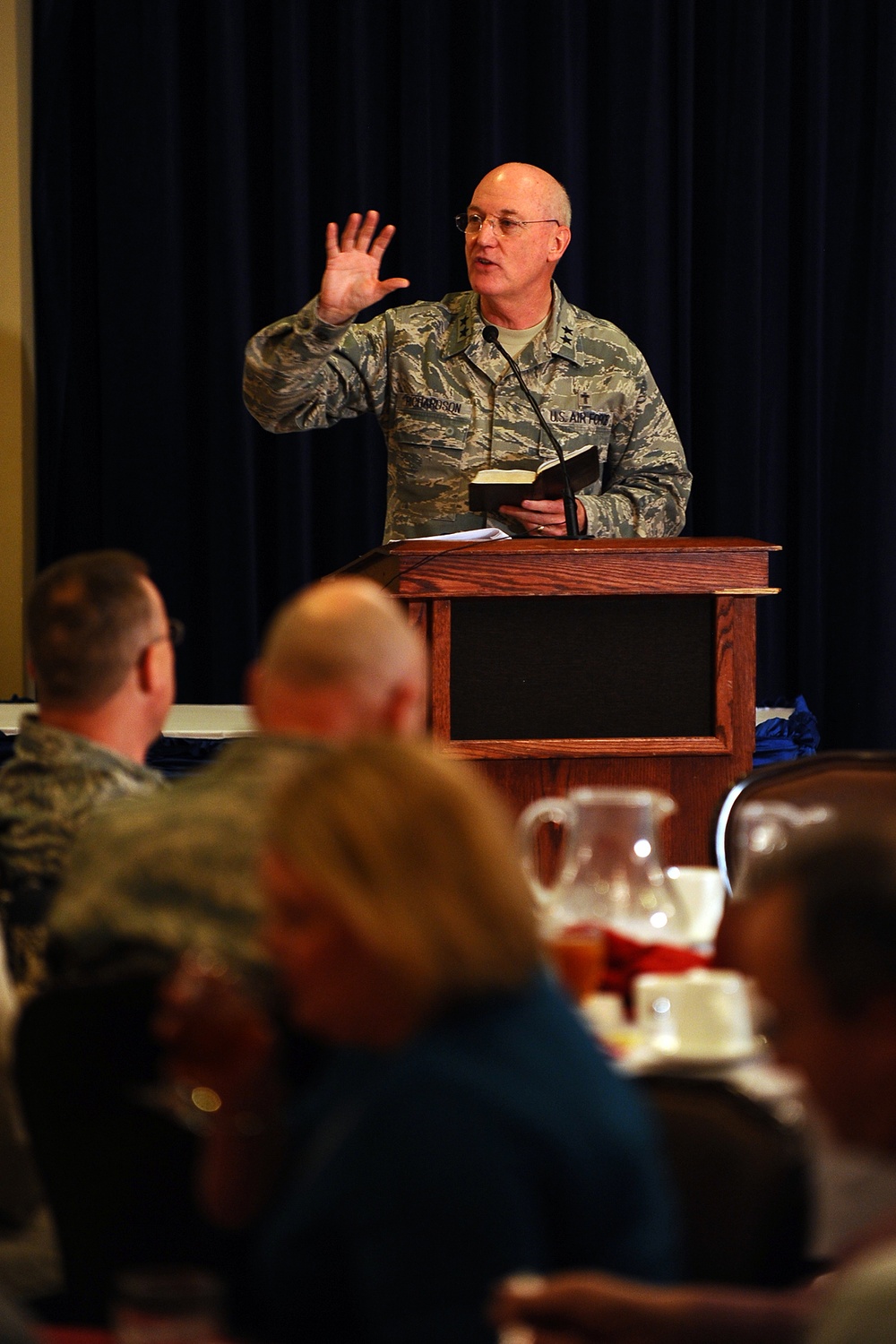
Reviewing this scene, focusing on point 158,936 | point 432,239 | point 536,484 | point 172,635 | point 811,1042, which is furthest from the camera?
point 432,239

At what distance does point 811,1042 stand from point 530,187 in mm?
3948

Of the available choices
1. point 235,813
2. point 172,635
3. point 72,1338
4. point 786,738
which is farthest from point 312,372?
point 72,1338

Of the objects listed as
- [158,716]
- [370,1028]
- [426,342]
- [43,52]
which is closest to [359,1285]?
[370,1028]

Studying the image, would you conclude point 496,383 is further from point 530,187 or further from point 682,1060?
point 682,1060

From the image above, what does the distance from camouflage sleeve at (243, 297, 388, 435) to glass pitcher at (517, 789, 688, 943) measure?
8.24 feet

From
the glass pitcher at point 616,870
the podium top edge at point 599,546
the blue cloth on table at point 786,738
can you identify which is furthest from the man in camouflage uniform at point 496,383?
the glass pitcher at point 616,870

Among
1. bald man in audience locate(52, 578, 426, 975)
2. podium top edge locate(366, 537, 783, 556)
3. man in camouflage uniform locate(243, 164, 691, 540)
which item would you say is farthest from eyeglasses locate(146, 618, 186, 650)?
man in camouflage uniform locate(243, 164, 691, 540)

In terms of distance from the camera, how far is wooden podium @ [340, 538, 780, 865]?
3.46 metres

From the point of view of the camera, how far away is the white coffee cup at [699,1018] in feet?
5.31

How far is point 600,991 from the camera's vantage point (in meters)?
1.83

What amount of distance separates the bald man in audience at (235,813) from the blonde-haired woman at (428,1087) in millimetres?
386

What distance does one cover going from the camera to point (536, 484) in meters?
3.75

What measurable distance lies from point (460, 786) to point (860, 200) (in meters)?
Answer: 5.30

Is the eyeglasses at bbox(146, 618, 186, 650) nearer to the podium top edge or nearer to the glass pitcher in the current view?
the glass pitcher
